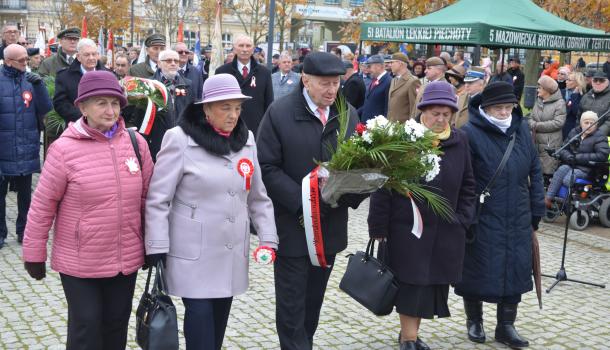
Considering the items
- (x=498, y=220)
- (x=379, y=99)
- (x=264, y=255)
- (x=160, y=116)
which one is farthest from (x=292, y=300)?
(x=379, y=99)

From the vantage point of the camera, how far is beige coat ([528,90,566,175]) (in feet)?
35.7

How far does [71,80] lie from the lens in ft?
27.5

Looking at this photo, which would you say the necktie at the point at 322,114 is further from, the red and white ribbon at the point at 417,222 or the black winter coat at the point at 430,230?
the red and white ribbon at the point at 417,222

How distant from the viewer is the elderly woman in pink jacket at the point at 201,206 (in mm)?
4133

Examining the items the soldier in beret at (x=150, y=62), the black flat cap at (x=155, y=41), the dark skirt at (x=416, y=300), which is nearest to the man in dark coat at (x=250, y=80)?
the soldier in beret at (x=150, y=62)

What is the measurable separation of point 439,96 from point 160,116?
3.64 m

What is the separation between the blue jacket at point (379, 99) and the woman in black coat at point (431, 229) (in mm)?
6544

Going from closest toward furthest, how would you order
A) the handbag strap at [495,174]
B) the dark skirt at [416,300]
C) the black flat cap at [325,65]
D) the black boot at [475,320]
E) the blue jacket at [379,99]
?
1. the black flat cap at [325,65]
2. the dark skirt at [416,300]
3. the handbag strap at [495,174]
4. the black boot at [475,320]
5. the blue jacket at [379,99]

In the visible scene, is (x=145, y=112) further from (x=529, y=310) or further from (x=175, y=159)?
(x=529, y=310)

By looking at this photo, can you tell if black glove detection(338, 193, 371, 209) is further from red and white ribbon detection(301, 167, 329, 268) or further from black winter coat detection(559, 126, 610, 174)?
black winter coat detection(559, 126, 610, 174)

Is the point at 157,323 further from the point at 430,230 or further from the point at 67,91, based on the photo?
the point at 67,91

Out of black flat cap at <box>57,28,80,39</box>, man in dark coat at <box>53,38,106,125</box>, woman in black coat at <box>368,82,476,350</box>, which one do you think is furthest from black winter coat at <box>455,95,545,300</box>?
black flat cap at <box>57,28,80,39</box>

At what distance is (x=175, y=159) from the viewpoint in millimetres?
4141

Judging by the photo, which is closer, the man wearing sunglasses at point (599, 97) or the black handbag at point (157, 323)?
the black handbag at point (157, 323)
